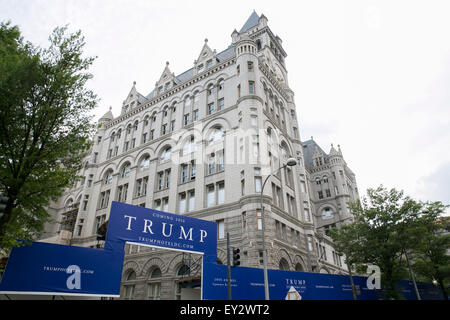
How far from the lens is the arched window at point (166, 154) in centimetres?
3844

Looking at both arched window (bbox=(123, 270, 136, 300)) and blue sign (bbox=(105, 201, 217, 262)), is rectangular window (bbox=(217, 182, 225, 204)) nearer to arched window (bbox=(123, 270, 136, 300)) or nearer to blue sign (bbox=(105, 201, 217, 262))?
blue sign (bbox=(105, 201, 217, 262))

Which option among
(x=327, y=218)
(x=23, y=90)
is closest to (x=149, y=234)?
(x=23, y=90)

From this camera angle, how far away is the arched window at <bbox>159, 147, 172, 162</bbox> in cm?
3844

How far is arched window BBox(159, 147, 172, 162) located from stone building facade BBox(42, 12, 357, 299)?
0.15 m

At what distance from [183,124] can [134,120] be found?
1203 centimetres

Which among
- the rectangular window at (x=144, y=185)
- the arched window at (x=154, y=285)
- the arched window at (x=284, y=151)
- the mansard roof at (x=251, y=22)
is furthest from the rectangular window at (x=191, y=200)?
the mansard roof at (x=251, y=22)

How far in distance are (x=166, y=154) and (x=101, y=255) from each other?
936 inches

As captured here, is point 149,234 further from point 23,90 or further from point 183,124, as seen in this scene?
point 183,124

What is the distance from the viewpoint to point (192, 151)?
35812 millimetres

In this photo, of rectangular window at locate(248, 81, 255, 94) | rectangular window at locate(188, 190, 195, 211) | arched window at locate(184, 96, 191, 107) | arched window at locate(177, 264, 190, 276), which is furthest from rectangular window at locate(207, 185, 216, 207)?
arched window at locate(184, 96, 191, 107)

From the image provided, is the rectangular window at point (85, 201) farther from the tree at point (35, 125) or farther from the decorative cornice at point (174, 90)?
the tree at point (35, 125)

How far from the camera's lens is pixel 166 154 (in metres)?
38.9

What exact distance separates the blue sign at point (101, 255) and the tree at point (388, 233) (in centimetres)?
1670
